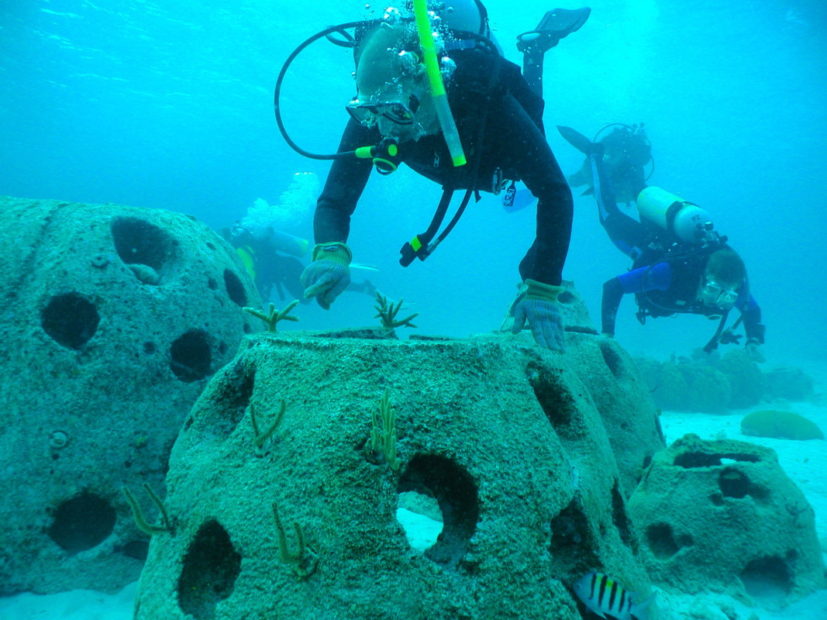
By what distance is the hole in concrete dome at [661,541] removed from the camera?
397 centimetres

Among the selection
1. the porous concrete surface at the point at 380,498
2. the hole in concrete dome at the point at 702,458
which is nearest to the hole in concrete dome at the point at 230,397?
the porous concrete surface at the point at 380,498

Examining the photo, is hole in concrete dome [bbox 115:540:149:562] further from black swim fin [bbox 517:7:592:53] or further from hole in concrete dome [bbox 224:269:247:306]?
black swim fin [bbox 517:7:592:53]

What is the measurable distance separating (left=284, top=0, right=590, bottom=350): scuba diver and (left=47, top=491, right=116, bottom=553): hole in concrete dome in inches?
96.0

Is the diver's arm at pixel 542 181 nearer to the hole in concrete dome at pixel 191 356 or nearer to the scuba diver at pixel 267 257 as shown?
the hole in concrete dome at pixel 191 356

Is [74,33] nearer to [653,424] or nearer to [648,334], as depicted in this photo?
[653,424]

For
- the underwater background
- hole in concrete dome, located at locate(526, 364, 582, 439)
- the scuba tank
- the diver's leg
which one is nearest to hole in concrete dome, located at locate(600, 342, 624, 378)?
the underwater background

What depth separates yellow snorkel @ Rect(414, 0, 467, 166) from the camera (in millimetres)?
2809

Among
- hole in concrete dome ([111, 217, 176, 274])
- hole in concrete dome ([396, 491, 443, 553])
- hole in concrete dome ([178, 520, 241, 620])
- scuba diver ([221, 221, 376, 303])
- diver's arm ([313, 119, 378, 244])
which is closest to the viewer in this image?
hole in concrete dome ([178, 520, 241, 620])

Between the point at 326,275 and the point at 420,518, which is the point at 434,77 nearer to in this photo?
the point at 326,275

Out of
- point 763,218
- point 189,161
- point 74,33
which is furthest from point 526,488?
point 763,218

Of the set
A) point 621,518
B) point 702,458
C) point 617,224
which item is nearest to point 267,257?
point 617,224

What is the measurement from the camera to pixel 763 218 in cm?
11294

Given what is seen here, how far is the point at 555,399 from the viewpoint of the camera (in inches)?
103

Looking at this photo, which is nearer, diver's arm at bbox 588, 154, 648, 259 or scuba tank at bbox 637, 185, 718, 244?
scuba tank at bbox 637, 185, 718, 244
